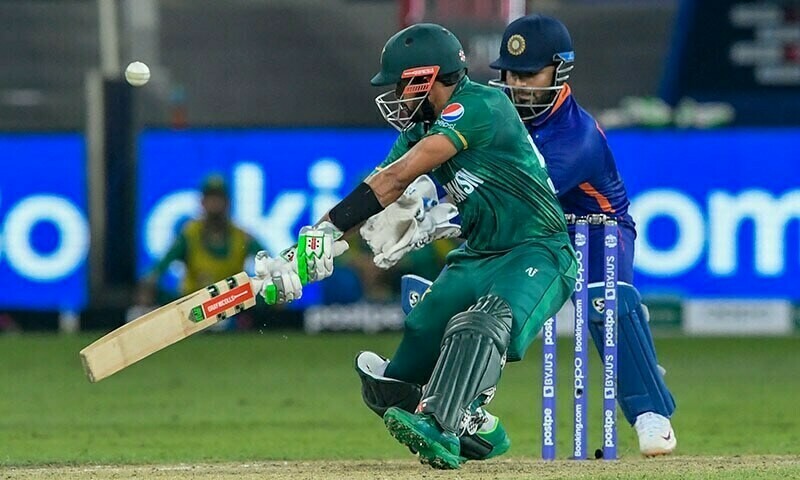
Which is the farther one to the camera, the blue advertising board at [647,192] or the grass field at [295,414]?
the blue advertising board at [647,192]

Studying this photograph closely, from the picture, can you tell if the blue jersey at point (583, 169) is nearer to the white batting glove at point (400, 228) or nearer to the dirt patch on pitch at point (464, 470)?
the white batting glove at point (400, 228)

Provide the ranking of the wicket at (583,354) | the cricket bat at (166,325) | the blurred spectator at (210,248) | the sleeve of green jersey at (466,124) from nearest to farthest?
the cricket bat at (166,325) < the sleeve of green jersey at (466,124) < the wicket at (583,354) < the blurred spectator at (210,248)

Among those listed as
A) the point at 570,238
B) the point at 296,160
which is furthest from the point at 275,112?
the point at 570,238

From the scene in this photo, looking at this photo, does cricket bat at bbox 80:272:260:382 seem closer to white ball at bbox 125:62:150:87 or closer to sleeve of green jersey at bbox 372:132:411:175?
sleeve of green jersey at bbox 372:132:411:175

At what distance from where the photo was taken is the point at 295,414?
10367mm

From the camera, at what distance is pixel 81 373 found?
40.6 ft

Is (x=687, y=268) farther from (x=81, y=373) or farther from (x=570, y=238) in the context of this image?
(x=570, y=238)

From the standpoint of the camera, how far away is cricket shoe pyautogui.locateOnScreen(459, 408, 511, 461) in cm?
709

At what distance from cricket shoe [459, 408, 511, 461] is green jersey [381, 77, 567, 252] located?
738 millimetres

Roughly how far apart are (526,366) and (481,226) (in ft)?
21.1

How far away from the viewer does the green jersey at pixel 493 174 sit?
6488mm

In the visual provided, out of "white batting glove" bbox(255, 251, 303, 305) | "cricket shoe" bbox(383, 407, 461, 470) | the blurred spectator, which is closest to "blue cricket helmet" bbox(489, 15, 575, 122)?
"white batting glove" bbox(255, 251, 303, 305)

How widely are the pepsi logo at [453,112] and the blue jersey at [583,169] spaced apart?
97cm

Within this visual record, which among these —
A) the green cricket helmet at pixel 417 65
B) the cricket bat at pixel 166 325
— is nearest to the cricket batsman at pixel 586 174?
the green cricket helmet at pixel 417 65
